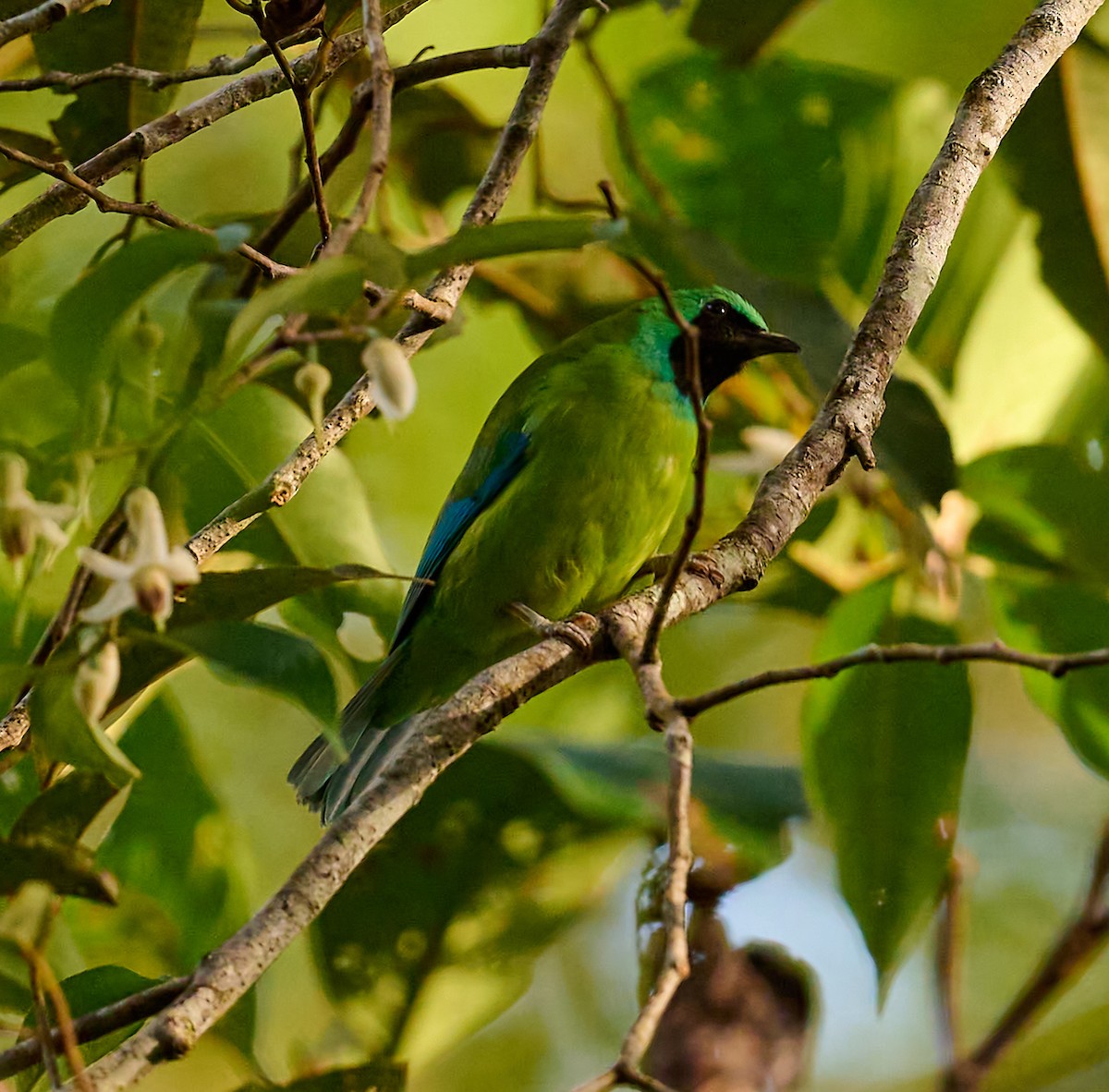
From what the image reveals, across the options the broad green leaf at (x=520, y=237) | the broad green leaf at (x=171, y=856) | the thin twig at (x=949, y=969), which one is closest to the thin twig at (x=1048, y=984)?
the thin twig at (x=949, y=969)

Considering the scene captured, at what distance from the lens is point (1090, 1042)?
13.0 ft

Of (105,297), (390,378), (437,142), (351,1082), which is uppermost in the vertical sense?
(437,142)

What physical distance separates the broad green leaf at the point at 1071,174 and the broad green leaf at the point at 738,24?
682 millimetres

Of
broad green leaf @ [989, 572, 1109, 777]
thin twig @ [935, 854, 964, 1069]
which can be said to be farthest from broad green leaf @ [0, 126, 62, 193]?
thin twig @ [935, 854, 964, 1069]

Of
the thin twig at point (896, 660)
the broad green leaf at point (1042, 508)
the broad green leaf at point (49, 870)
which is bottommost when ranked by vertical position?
the broad green leaf at point (49, 870)

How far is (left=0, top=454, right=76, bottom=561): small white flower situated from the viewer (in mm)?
1647

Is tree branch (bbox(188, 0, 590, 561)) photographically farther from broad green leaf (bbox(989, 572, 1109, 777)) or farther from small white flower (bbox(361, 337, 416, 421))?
broad green leaf (bbox(989, 572, 1109, 777))

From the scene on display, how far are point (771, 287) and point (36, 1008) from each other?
2360 millimetres

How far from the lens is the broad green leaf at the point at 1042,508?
310 centimetres

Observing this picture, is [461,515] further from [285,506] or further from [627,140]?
[627,140]

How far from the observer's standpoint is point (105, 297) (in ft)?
5.39

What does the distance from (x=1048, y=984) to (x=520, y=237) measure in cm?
209

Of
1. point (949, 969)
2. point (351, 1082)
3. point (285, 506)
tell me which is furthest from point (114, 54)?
point (949, 969)

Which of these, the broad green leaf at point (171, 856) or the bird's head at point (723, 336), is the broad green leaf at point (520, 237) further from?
the bird's head at point (723, 336)
